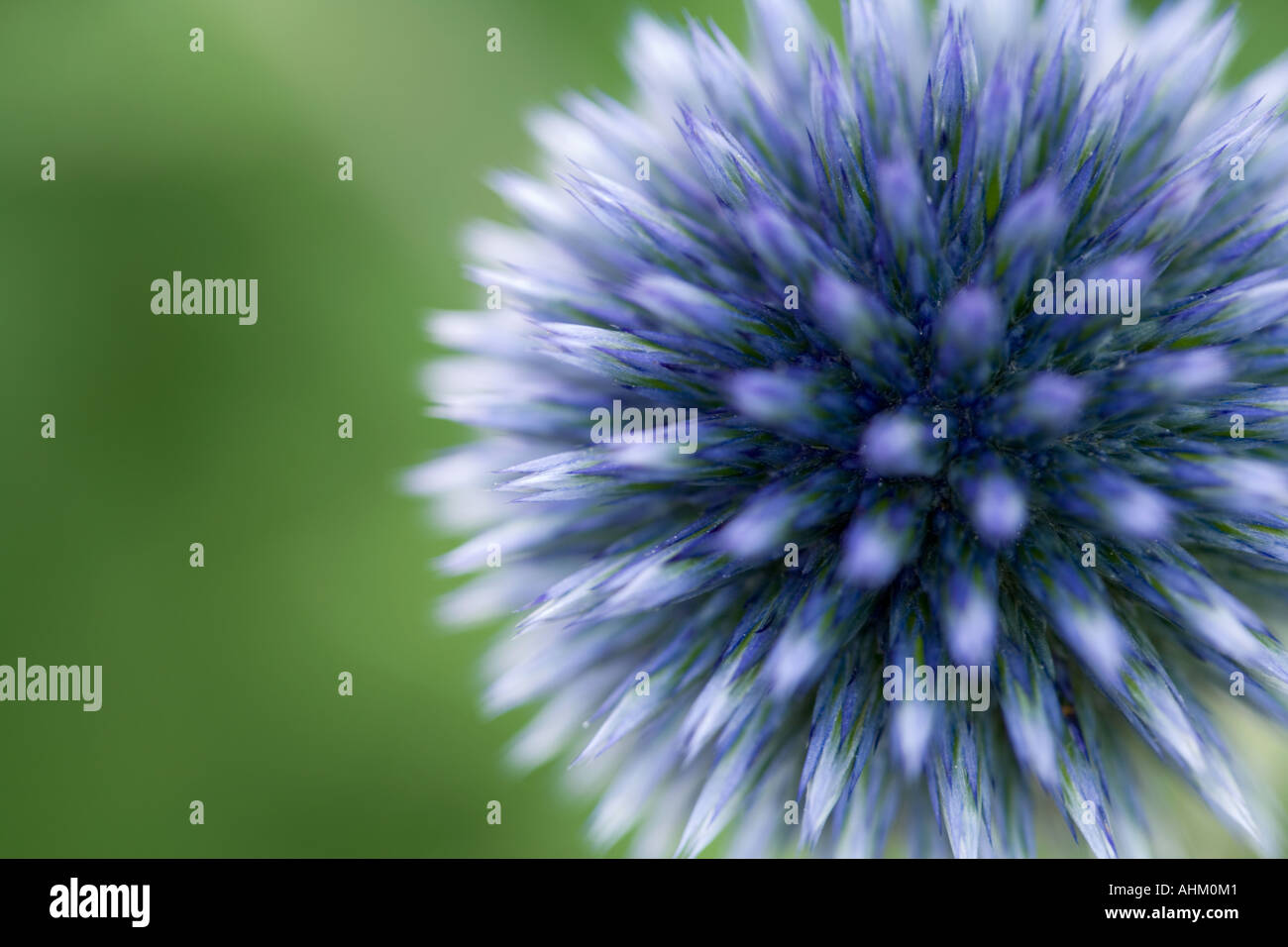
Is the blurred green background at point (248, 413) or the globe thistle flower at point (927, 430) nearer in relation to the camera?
the globe thistle flower at point (927, 430)

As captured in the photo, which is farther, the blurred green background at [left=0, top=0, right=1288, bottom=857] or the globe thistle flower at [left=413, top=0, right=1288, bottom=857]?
the blurred green background at [left=0, top=0, right=1288, bottom=857]

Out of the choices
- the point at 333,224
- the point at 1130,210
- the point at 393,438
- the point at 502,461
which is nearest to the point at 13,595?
the point at 393,438

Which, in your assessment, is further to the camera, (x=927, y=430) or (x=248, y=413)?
(x=248, y=413)

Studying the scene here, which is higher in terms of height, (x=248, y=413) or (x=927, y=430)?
(x=248, y=413)

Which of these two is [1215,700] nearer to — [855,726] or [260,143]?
[855,726]
